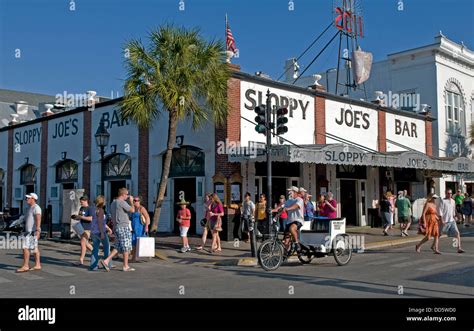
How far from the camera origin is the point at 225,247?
15.9m

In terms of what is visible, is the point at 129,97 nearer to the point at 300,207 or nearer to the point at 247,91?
the point at 247,91

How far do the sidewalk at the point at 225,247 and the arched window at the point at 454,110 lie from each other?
13358 millimetres

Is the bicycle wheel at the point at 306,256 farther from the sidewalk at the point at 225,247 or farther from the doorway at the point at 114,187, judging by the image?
the doorway at the point at 114,187

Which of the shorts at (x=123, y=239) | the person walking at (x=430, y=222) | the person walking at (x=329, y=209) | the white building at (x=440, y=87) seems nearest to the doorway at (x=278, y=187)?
the person walking at (x=329, y=209)

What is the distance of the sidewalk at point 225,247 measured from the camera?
43.6 ft

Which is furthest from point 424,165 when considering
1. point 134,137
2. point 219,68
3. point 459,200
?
point 134,137

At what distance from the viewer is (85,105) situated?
82.2 ft

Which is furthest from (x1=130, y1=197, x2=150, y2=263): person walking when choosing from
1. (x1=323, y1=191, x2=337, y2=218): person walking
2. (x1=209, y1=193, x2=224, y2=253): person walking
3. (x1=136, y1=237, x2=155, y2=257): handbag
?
(x1=323, y1=191, x2=337, y2=218): person walking

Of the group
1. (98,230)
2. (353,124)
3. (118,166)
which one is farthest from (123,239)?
(353,124)

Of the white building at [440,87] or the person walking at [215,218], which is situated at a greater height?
the white building at [440,87]
